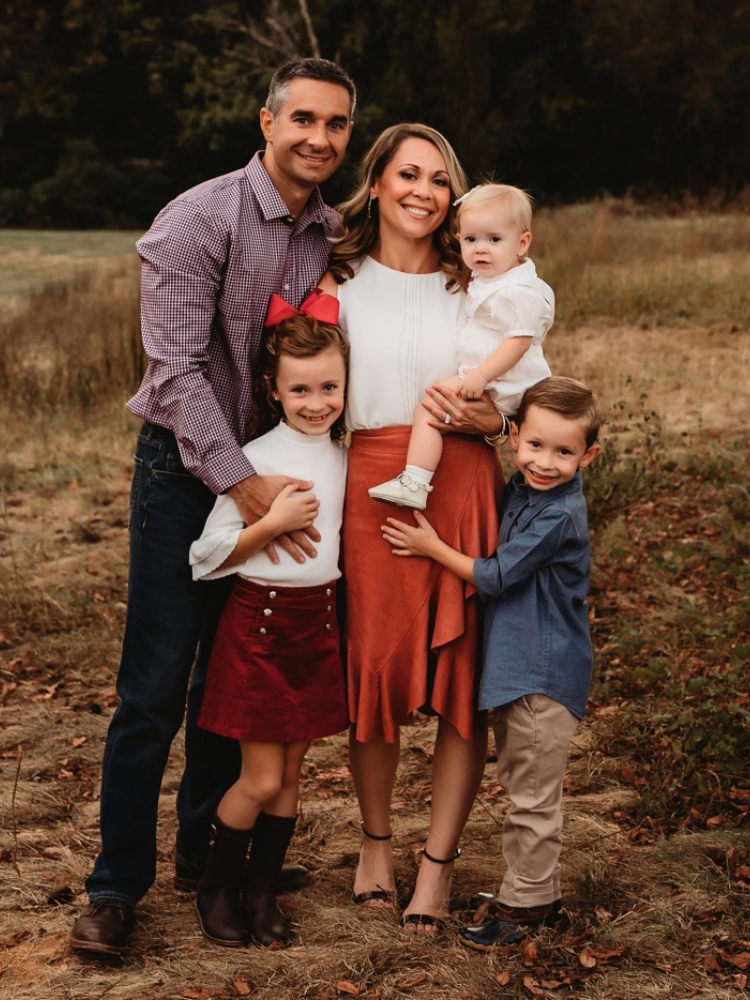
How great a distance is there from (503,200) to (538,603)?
1117 mm

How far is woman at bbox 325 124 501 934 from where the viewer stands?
3.26 meters

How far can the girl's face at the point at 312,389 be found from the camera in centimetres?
315

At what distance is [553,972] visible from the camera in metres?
3.11

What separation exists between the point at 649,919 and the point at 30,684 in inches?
136

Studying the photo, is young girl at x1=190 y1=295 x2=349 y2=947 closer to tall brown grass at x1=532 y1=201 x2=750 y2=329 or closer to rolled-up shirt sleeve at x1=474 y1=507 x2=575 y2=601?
rolled-up shirt sleeve at x1=474 y1=507 x2=575 y2=601

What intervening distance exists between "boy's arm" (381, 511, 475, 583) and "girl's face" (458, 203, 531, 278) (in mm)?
724

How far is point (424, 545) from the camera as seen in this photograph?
Answer: 10.6 ft

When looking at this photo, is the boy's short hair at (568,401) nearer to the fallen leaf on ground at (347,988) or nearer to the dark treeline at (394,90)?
the fallen leaf on ground at (347,988)

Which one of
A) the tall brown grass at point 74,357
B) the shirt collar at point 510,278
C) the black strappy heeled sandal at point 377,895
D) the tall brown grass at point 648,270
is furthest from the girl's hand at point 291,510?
the tall brown grass at point 648,270

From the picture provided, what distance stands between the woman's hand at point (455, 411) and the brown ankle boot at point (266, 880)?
125 centimetres

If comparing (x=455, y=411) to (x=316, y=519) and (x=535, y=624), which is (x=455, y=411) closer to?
(x=316, y=519)

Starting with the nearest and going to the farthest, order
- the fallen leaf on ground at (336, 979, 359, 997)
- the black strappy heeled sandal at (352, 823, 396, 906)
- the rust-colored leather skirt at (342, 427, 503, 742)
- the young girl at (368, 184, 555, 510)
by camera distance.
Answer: the fallen leaf on ground at (336, 979, 359, 997) → the young girl at (368, 184, 555, 510) → the rust-colored leather skirt at (342, 427, 503, 742) → the black strappy heeled sandal at (352, 823, 396, 906)

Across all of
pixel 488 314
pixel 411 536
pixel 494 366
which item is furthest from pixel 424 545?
pixel 488 314

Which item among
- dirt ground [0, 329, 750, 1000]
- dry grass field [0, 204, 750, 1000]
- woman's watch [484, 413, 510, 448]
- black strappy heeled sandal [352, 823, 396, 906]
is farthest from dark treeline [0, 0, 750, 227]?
black strappy heeled sandal [352, 823, 396, 906]
